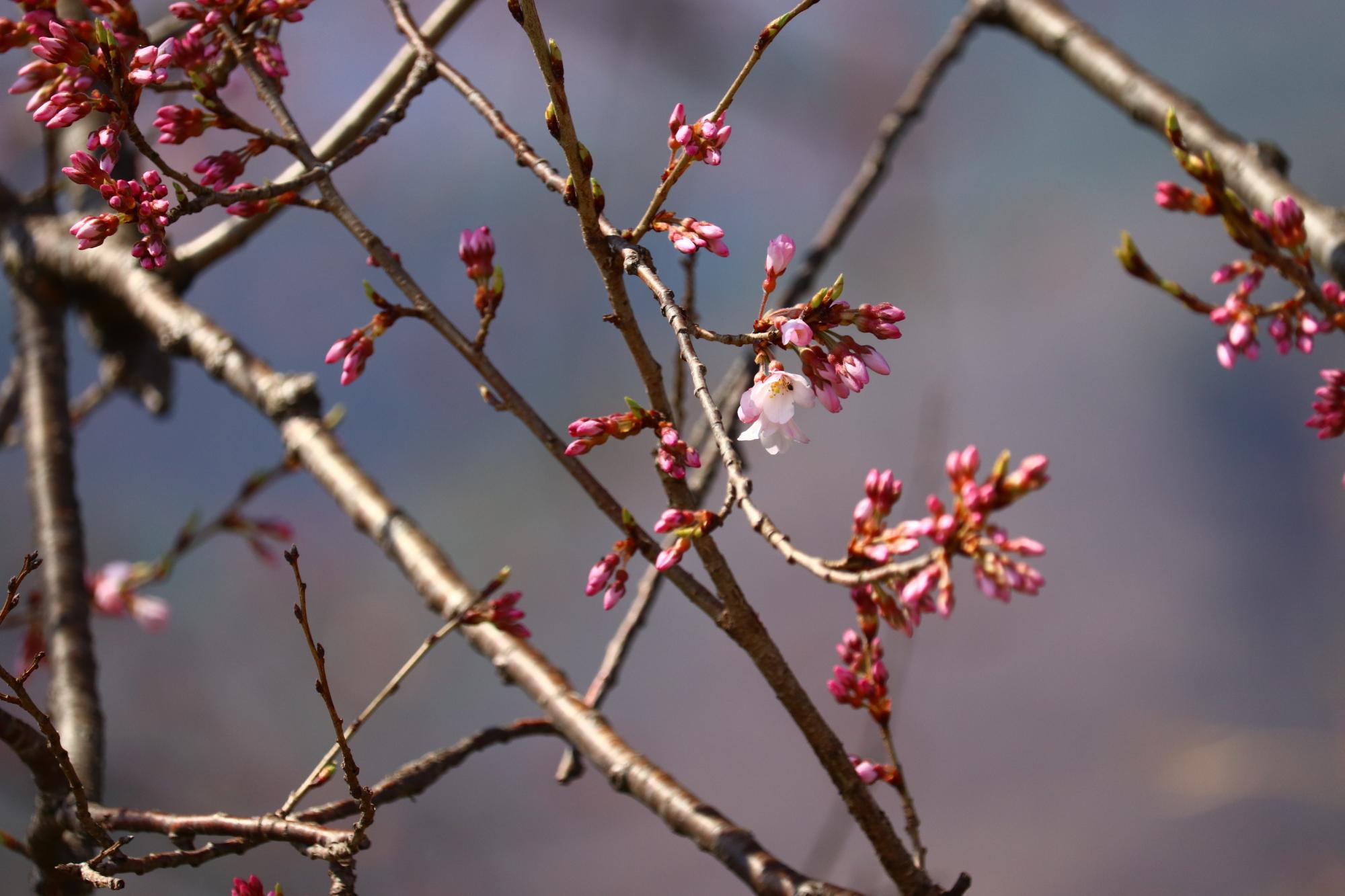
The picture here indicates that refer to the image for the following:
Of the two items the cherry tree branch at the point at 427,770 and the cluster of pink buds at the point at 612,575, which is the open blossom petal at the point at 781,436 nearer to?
the cluster of pink buds at the point at 612,575

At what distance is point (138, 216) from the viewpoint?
0.49m

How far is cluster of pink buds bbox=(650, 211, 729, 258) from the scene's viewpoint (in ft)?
1.50

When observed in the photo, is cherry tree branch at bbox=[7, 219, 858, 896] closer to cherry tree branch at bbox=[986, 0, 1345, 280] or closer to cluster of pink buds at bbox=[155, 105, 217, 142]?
cluster of pink buds at bbox=[155, 105, 217, 142]

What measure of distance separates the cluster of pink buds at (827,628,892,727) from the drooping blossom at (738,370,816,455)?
198 millimetres

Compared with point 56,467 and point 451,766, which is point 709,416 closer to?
point 451,766

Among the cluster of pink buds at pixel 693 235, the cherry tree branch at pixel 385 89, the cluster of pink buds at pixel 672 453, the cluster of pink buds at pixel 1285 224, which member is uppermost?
the cherry tree branch at pixel 385 89

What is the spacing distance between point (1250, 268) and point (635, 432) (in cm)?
43

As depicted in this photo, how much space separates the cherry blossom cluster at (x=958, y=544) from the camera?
1.45 ft

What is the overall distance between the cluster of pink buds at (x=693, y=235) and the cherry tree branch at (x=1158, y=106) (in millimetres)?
566

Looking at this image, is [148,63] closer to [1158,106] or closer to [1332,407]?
[1332,407]

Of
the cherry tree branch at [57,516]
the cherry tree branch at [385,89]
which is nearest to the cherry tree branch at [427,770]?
the cherry tree branch at [57,516]

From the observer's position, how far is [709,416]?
1.32 ft

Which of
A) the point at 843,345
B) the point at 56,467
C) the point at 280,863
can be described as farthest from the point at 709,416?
the point at 280,863

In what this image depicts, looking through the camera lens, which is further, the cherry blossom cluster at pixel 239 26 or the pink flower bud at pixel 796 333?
the cherry blossom cluster at pixel 239 26
